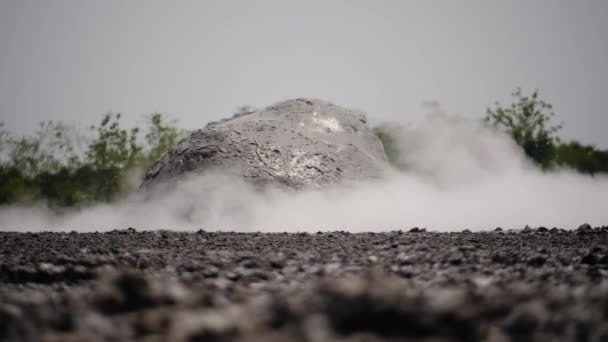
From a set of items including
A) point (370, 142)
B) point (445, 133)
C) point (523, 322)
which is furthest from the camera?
point (445, 133)

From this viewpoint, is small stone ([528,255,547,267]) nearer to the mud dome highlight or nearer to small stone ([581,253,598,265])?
small stone ([581,253,598,265])

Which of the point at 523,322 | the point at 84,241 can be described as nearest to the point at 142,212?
the point at 84,241

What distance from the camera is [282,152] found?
45.3 feet

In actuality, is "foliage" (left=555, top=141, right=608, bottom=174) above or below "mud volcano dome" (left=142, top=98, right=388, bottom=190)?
above

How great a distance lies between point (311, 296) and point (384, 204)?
10.8m

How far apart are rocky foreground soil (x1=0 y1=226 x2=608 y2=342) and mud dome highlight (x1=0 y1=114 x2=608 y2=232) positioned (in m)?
6.02

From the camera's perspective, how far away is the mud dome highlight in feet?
40.9

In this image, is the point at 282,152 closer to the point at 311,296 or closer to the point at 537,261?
the point at 537,261

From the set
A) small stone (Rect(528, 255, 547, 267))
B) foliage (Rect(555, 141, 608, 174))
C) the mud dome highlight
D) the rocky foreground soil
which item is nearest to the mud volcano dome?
the mud dome highlight

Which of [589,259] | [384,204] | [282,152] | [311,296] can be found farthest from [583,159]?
[311,296]

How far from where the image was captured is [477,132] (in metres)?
23.1

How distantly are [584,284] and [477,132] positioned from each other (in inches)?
782

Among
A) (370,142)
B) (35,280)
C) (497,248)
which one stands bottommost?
(35,280)

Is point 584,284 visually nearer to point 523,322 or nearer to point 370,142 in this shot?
point 523,322
